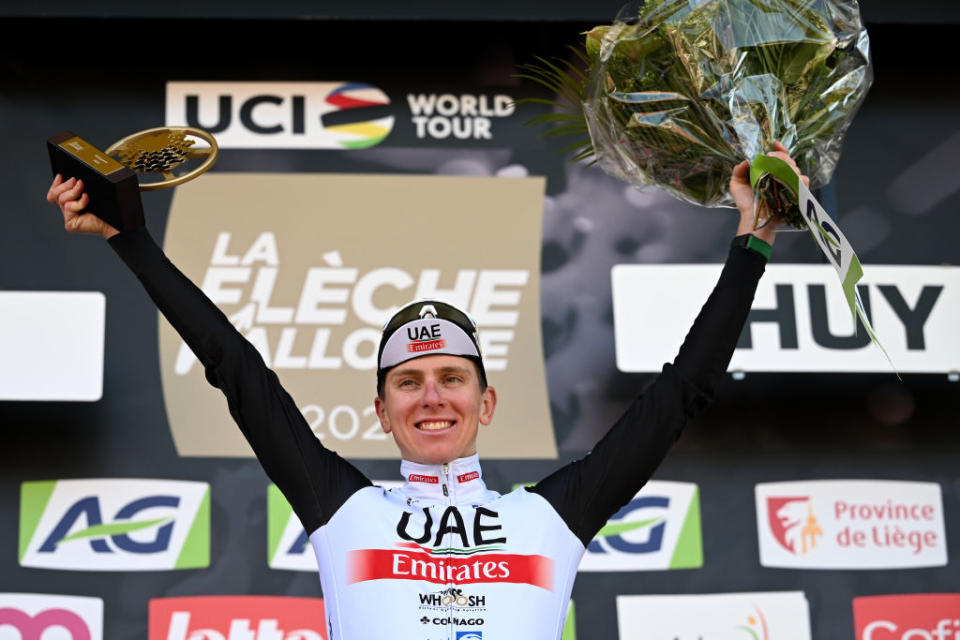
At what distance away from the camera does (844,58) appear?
2.13 meters

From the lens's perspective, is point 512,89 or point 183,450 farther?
point 512,89

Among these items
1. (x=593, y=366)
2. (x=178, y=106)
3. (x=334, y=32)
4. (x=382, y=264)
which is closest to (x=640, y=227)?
(x=593, y=366)

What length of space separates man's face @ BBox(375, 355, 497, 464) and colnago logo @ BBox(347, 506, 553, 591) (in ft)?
0.40

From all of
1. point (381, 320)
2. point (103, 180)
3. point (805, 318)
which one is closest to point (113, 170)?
point (103, 180)

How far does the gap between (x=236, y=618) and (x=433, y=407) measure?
2074mm

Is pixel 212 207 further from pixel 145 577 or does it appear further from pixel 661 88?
pixel 661 88

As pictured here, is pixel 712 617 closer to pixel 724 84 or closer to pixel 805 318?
pixel 805 318

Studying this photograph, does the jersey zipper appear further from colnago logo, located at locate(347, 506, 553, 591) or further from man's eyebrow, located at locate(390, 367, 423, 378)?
man's eyebrow, located at locate(390, 367, 423, 378)

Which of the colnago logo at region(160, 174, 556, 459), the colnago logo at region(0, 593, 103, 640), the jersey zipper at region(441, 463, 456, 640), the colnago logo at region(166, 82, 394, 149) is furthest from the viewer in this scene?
the colnago logo at region(166, 82, 394, 149)

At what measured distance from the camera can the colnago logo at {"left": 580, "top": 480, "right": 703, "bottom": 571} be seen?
3.94 metres

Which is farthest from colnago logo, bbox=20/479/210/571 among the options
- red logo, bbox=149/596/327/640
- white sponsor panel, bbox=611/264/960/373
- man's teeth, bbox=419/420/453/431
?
man's teeth, bbox=419/420/453/431

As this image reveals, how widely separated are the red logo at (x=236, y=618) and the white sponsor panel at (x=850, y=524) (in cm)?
147

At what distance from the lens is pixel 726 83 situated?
205cm

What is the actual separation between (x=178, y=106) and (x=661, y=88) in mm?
2450
